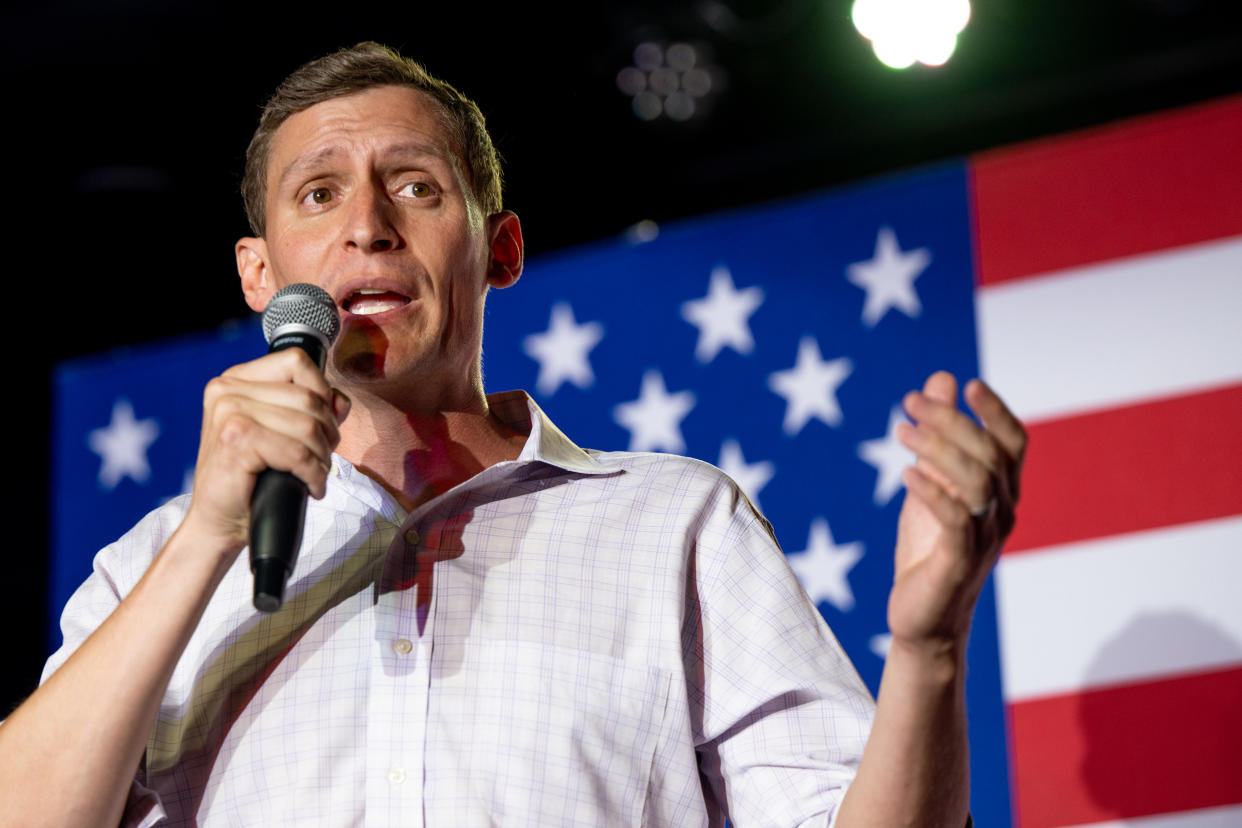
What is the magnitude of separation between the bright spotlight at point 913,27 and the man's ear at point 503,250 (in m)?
0.89

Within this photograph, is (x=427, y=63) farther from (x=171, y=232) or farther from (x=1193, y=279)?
(x=1193, y=279)

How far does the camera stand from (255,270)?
1917 millimetres

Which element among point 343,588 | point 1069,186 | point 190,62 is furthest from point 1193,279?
point 190,62

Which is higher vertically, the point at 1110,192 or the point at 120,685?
the point at 1110,192

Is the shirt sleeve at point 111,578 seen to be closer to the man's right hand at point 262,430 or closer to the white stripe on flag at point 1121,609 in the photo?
the man's right hand at point 262,430

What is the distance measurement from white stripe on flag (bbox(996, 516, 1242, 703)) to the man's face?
1.10m

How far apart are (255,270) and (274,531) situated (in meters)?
0.88

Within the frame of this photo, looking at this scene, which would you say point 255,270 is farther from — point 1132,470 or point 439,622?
point 1132,470

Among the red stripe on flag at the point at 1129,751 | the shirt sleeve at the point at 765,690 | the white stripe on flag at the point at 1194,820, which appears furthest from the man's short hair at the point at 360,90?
the white stripe on flag at the point at 1194,820

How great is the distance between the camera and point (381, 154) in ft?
5.75

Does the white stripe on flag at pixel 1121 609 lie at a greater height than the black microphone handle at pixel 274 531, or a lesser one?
greater

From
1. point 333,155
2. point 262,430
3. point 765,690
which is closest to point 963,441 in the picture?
point 765,690

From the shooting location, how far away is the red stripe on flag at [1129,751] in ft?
6.77

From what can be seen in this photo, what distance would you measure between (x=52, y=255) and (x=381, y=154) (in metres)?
2.23
